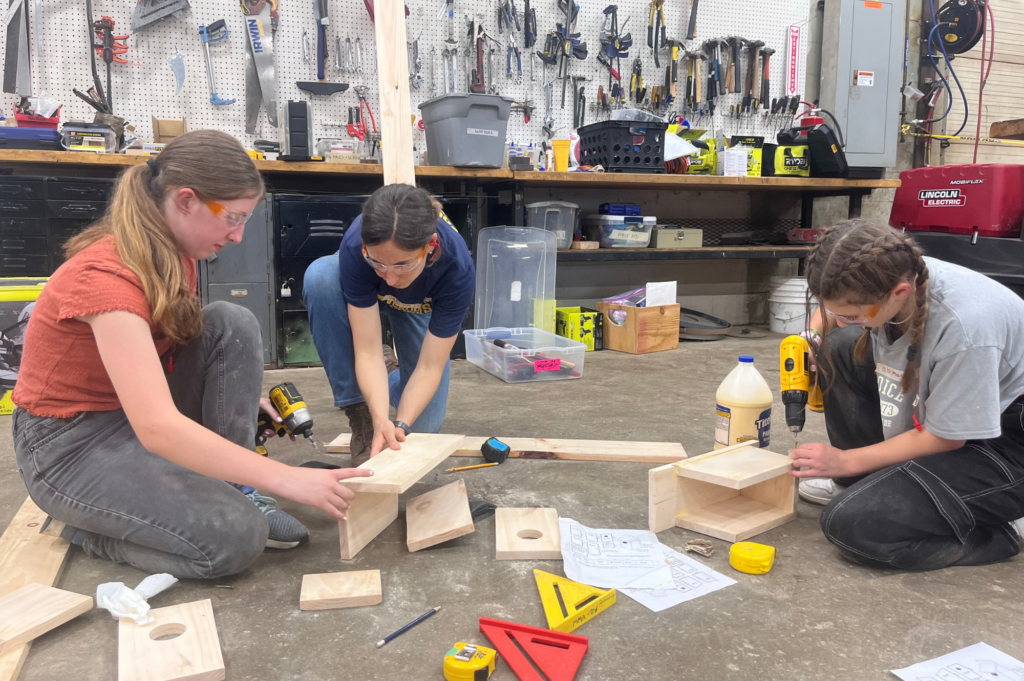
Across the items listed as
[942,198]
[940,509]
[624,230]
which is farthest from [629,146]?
[940,509]

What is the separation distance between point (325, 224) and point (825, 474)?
2.60 meters

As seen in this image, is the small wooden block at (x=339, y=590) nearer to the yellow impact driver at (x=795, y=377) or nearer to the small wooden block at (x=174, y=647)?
the small wooden block at (x=174, y=647)

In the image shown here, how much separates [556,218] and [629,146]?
549 mm

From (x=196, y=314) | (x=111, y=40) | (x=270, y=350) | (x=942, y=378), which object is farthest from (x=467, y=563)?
(x=111, y=40)

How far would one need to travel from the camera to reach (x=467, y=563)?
1533 millimetres

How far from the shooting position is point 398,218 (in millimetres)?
1546

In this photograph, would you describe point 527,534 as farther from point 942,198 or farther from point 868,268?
point 942,198

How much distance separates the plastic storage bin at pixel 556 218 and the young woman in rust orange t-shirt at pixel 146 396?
8.70 ft

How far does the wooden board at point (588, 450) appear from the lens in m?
2.17

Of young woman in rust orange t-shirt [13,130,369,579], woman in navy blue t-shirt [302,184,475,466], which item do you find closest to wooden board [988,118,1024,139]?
woman in navy blue t-shirt [302,184,475,466]

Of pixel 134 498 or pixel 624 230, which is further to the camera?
pixel 624 230

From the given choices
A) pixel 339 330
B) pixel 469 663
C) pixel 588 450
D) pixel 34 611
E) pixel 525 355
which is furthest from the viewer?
pixel 525 355

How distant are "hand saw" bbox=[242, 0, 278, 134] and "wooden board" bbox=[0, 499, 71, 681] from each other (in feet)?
9.07

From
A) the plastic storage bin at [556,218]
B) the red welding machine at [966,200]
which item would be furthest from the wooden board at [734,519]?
the red welding machine at [966,200]
